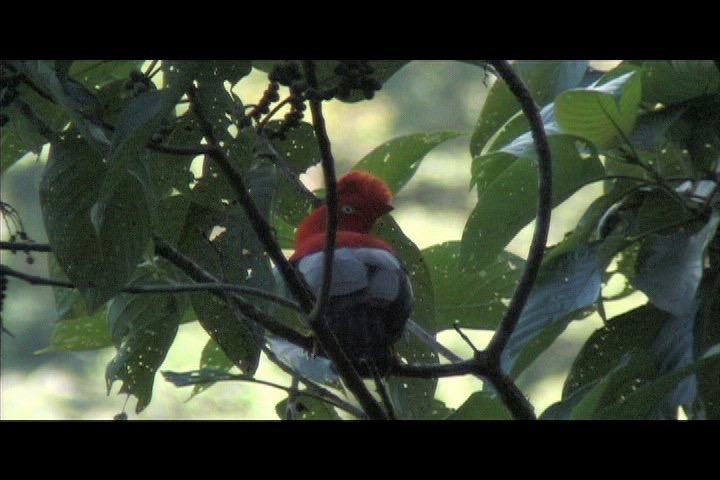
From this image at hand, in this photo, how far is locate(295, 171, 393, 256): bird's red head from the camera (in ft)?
11.0

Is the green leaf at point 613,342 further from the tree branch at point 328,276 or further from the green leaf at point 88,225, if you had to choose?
the green leaf at point 88,225

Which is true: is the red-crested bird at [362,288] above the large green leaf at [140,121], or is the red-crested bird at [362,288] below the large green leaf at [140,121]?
above

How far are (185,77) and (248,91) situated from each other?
8.50 metres

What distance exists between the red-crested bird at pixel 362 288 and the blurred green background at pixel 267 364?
4.70 meters

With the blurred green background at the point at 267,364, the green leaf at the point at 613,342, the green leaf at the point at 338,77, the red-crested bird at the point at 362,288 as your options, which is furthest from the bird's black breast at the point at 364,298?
the blurred green background at the point at 267,364

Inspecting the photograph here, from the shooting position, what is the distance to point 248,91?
391 inches

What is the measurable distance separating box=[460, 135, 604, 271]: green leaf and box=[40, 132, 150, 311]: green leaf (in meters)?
0.69

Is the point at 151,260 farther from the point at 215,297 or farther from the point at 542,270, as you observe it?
the point at 542,270

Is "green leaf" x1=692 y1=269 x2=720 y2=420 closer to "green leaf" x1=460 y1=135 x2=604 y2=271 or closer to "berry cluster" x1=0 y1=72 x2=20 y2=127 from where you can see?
"green leaf" x1=460 y1=135 x2=604 y2=271

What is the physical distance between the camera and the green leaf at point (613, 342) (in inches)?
86.3

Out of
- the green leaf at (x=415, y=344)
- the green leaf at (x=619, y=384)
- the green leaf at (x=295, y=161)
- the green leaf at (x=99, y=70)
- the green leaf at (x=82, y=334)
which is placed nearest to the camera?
the green leaf at (x=619, y=384)

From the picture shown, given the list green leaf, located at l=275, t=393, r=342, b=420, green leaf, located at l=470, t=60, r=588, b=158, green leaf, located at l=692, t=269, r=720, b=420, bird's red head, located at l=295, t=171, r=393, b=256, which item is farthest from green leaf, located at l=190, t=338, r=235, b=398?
green leaf, located at l=692, t=269, r=720, b=420

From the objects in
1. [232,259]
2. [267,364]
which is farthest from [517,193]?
[267,364]
